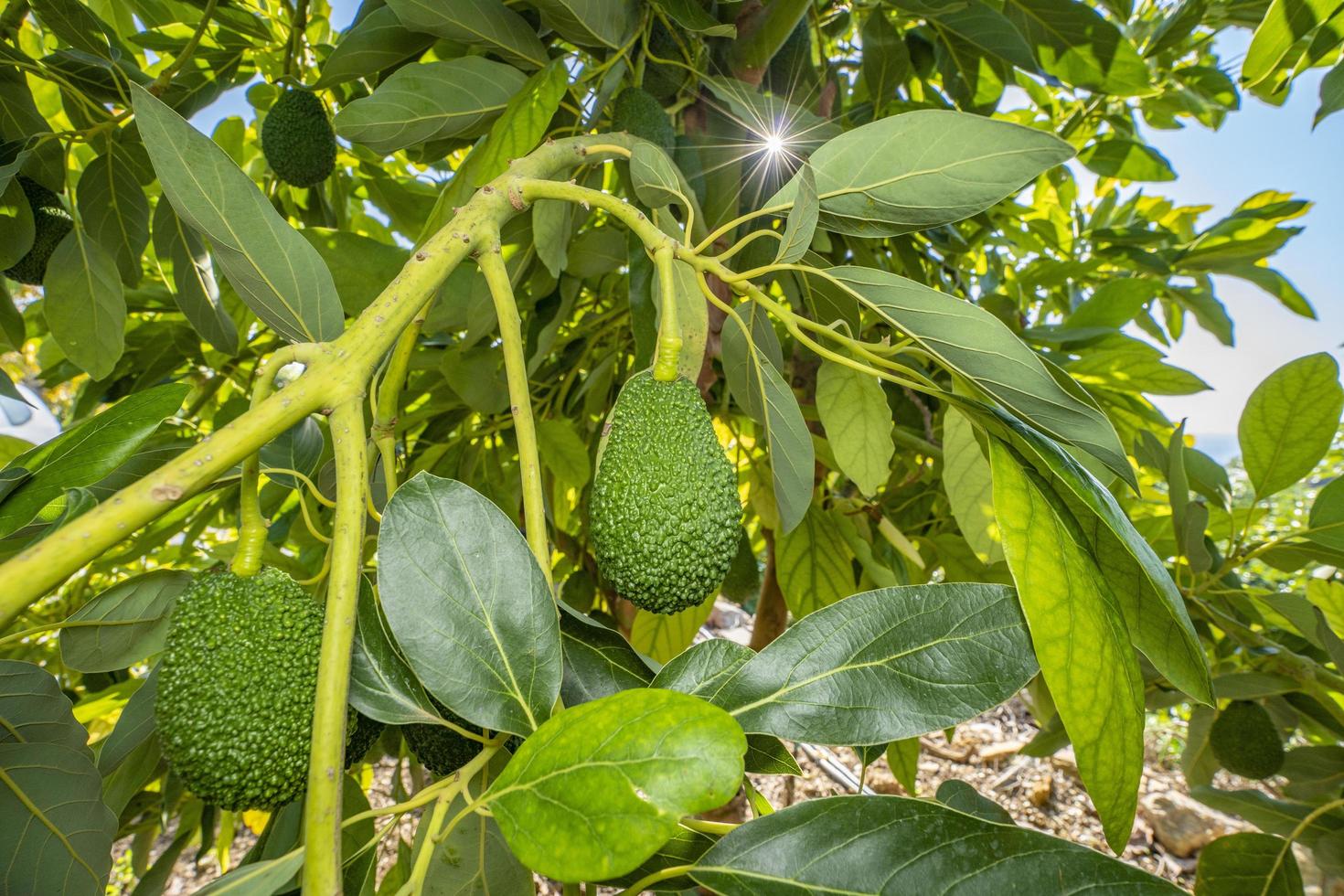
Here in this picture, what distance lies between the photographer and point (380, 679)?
0.43 metres

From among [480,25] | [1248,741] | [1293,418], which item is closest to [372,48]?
[480,25]

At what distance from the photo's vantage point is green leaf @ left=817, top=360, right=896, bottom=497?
750mm

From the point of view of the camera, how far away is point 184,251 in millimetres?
1004

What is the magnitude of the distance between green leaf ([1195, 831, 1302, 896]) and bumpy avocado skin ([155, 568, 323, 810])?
1014 mm

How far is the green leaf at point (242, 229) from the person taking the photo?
44 centimetres

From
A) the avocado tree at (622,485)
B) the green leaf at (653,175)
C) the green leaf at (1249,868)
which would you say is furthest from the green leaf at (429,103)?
the green leaf at (1249,868)

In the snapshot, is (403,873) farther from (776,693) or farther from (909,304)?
(909,304)

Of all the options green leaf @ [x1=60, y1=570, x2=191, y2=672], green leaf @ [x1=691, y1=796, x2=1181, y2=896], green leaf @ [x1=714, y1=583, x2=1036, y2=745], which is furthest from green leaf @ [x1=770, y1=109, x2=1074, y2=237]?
green leaf @ [x1=60, y1=570, x2=191, y2=672]

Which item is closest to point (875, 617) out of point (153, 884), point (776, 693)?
point (776, 693)

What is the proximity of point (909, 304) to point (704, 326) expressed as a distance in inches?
7.0

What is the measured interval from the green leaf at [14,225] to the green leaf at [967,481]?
1033 mm

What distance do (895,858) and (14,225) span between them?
3.61 ft

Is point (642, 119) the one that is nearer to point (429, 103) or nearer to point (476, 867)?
point (429, 103)

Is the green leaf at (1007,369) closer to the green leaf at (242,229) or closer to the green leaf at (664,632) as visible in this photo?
the green leaf at (242,229)
